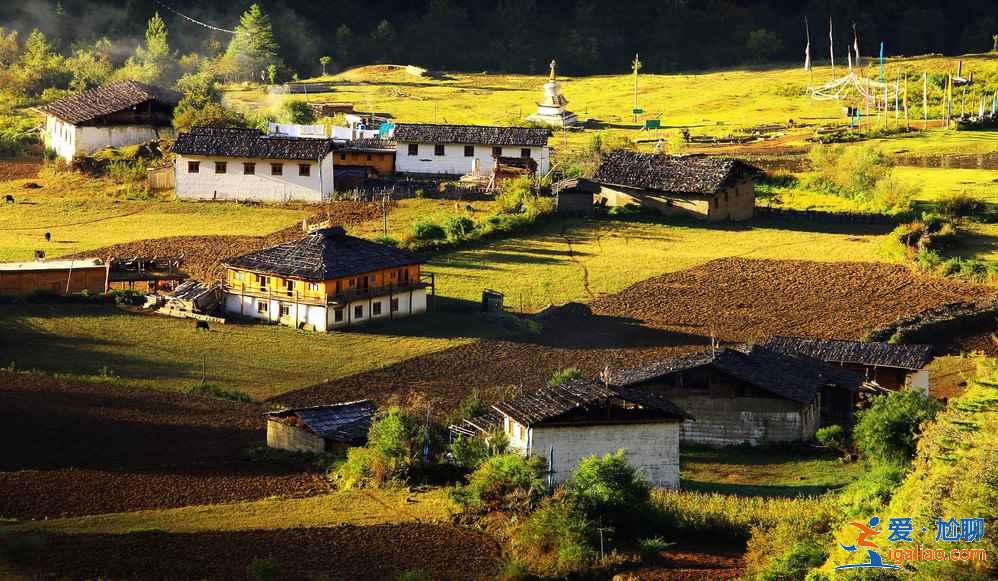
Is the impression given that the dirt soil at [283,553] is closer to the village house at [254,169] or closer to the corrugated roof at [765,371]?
the corrugated roof at [765,371]

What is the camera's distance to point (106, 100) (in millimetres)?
84312

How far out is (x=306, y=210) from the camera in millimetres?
72688

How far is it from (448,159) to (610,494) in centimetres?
4926

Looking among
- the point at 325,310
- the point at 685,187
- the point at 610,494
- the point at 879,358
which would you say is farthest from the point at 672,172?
the point at 610,494

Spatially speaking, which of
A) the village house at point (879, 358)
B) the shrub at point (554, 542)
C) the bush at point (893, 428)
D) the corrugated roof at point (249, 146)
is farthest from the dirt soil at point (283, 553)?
the corrugated roof at point (249, 146)

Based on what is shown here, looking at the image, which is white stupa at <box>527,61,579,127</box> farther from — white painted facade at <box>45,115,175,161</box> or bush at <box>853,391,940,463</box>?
bush at <box>853,391,940,463</box>

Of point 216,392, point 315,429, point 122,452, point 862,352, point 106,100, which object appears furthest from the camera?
point 106,100

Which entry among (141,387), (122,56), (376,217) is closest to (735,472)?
(141,387)

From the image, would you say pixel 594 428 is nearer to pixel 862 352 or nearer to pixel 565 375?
pixel 565 375

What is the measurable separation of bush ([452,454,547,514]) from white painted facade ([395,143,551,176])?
1802 inches

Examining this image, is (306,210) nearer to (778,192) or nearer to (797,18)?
(778,192)

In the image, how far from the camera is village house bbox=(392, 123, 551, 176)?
80062 millimetres

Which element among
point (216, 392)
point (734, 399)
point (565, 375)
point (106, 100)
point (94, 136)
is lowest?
point (216, 392)

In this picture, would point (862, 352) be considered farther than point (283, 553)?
Yes
